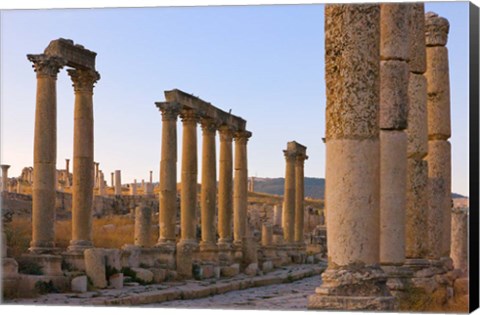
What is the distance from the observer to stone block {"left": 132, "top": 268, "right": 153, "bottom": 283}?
2864 centimetres

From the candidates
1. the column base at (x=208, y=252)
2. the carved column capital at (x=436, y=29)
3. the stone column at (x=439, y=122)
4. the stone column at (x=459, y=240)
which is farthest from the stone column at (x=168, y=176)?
the carved column capital at (x=436, y=29)

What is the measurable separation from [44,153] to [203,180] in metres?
13.0

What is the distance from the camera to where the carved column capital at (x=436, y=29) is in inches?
963

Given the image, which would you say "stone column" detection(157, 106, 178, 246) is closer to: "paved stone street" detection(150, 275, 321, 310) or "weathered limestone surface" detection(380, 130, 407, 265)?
"paved stone street" detection(150, 275, 321, 310)

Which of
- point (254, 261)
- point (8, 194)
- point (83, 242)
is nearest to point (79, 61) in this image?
point (83, 242)

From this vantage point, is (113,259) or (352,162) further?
(113,259)

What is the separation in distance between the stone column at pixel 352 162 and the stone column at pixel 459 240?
10709mm

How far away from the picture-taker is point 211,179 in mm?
39875

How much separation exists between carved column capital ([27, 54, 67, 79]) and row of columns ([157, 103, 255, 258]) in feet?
27.6

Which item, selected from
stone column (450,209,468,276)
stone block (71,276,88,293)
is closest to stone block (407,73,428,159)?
stone column (450,209,468,276)

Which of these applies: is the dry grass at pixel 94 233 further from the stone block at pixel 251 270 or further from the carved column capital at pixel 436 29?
the carved column capital at pixel 436 29

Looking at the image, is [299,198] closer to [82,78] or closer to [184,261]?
[184,261]

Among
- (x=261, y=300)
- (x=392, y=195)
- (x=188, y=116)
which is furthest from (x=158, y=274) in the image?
(x=392, y=195)

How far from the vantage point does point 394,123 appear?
18.9 m
